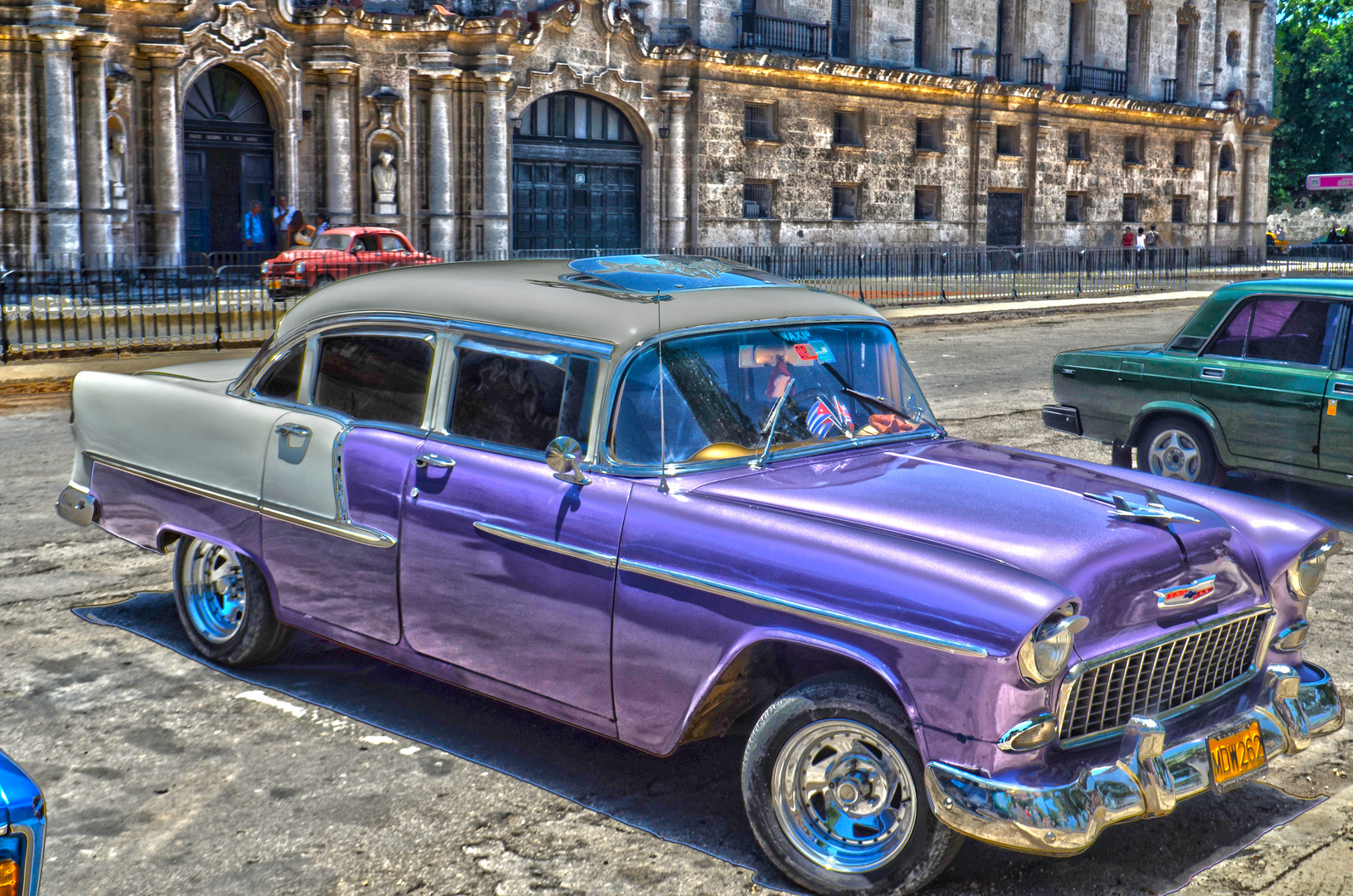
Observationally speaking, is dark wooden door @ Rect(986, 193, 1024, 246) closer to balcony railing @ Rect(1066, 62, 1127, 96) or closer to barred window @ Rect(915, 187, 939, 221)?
barred window @ Rect(915, 187, 939, 221)

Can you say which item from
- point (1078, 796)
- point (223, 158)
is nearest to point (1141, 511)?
point (1078, 796)

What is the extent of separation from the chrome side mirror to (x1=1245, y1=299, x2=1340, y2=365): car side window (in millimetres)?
5921

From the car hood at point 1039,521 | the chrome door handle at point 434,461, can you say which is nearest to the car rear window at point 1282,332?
the car hood at point 1039,521

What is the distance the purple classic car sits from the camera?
3664 millimetres

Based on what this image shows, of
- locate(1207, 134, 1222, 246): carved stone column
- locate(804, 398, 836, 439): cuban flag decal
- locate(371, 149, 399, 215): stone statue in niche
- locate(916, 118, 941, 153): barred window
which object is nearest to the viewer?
locate(804, 398, 836, 439): cuban flag decal

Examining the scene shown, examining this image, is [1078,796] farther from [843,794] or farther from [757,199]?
[757,199]

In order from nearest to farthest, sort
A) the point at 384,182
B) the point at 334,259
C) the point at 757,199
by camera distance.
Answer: the point at 334,259, the point at 384,182, the point at 757,199

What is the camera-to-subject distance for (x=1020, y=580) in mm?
3605

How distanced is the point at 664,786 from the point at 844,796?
1.00m

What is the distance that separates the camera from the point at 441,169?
29.1 meters

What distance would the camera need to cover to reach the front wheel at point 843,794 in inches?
146

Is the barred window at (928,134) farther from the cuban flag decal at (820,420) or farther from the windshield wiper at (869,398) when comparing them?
the cuban flag decal at (820,420)

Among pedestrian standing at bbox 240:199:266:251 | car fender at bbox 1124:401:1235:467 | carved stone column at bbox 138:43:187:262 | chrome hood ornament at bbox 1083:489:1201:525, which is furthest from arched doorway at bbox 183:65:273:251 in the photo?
chrome hood ornament at bbox 1083:489:1201:525

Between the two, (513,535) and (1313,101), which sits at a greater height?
(1313,101)
